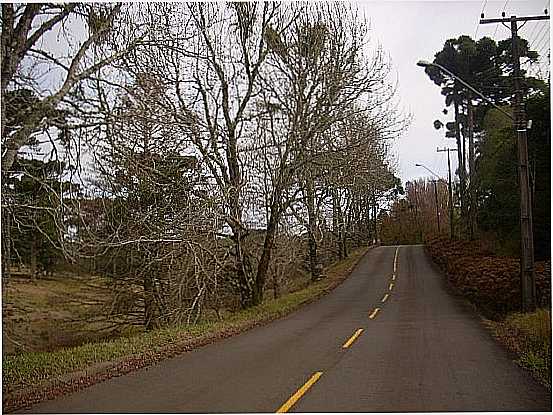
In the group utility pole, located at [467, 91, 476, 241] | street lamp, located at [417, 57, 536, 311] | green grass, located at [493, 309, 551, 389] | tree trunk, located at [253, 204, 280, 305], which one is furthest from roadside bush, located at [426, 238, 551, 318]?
utility pole, located at [467, 91, 476, 241]

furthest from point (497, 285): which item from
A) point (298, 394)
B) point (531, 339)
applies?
point (298, 394)

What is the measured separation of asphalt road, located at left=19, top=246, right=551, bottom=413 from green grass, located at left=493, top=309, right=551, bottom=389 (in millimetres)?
283

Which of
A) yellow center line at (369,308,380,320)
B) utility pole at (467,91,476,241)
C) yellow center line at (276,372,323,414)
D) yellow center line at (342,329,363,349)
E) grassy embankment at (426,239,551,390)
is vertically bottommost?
yellow center line at (276,372,323,414)

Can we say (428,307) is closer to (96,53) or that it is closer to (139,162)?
(139,162)

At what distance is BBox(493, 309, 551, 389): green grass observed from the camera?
422 inches

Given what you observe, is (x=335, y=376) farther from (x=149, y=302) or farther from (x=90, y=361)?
(x=149, y=302)

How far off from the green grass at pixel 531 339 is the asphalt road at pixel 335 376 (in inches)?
11.1

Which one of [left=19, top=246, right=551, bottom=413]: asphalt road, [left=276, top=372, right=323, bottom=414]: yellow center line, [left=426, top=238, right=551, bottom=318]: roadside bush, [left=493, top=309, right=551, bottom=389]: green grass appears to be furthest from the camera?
[left=426, top=238, right=551, bottom=318]: roadside bush

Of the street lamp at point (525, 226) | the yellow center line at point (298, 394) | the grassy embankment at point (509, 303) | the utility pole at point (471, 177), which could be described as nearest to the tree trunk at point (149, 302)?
the grassy embankment at point (509, 303)

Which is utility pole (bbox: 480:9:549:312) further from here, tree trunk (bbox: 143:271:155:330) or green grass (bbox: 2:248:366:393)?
tree trunk (bbox: 143:271:155:330)

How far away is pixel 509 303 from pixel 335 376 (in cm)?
1081

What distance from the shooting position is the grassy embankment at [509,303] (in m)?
11.7

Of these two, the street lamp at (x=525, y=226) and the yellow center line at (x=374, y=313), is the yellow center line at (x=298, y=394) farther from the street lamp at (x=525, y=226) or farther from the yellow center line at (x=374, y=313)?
the yellow center line at (x=374, y=313)

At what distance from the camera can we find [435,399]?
29.0ft
